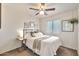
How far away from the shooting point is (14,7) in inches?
58.7

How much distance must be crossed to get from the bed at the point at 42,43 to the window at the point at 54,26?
15cm

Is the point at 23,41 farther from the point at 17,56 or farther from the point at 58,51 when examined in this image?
the point at 58,51

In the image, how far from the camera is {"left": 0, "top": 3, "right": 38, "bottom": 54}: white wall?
1459mm

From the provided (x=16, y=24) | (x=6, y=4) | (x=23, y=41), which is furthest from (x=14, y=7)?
(x=23, y=41)

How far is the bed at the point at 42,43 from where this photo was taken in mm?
1460

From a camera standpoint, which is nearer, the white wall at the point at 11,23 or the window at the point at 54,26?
the white wall at the point at 11,23

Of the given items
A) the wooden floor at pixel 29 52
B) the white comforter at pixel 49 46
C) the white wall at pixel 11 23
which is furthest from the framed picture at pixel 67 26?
the white wall at pixel 11 23

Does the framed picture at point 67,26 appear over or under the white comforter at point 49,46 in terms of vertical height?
over

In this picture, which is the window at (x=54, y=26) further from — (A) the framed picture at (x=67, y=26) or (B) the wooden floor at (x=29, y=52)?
(B) the wooden floor at (x=29, y=52)

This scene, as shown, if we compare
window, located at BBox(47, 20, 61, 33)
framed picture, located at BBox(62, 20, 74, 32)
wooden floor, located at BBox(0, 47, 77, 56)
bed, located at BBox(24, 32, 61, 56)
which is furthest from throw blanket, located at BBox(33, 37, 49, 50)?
framed picture, located at BBox(62, 20, 74, 32)

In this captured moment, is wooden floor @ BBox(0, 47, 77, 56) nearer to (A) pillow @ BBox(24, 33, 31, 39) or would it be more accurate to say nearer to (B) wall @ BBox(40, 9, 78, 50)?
(B) wall @ BBox(40, 9, 78, 50)

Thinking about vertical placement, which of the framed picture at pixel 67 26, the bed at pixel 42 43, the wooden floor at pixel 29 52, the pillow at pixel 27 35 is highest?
the framed picture at pixel 67 26

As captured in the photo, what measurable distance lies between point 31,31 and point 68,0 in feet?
2.98

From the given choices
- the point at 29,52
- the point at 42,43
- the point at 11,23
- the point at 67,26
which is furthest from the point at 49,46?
the point at 11,23
